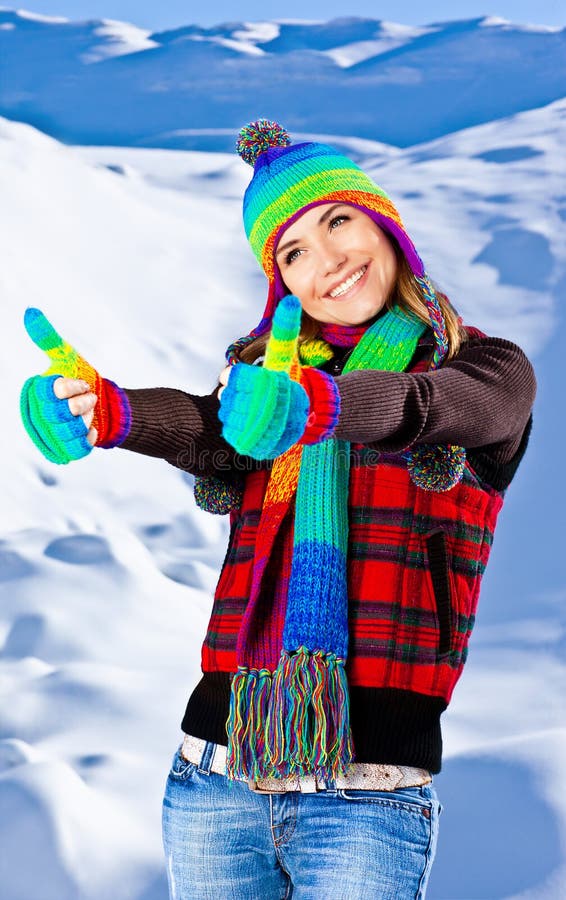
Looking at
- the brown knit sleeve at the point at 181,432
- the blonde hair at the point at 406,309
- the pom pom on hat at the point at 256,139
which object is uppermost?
the pom pom on hat at the point at 256,139

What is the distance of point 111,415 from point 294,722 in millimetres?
356

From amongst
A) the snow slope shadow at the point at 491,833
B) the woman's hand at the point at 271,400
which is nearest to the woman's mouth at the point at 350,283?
the woman's hand at the point at 271,400

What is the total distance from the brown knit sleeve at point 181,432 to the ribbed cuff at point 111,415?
0.08ft

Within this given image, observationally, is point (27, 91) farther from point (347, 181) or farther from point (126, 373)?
point (347, 181)

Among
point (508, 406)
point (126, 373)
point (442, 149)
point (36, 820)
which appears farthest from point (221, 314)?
point (508, 406)

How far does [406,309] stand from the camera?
49.1 inches

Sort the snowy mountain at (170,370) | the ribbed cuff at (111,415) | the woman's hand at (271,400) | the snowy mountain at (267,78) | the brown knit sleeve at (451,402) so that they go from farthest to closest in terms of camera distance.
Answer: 1. the snowy mountain at (267,78)
2. the snowy mountain at (170,370)
3. the ribbed cuff at (111,415)
4. the brown knit sleeve at (451,402)
5. the woman's hand at (271,400)

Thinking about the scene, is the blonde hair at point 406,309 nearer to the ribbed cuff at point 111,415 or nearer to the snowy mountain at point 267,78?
the ribbed cuff at point 111,415

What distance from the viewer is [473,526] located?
1.18 meters

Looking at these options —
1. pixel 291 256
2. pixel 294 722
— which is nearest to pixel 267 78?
pixel 291 256

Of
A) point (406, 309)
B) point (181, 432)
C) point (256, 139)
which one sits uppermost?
point (256, 139)

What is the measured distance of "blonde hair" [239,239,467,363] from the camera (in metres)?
1.20

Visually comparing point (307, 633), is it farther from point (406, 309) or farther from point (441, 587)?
point (406, 309)

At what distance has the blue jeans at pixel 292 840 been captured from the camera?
42.7 inches
